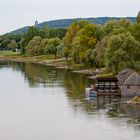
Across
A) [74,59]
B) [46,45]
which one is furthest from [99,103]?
[46,45]

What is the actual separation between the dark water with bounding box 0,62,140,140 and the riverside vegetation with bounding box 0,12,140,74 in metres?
6.86

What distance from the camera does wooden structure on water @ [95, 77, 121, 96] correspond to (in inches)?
2611

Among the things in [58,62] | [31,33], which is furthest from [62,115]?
[31,33]

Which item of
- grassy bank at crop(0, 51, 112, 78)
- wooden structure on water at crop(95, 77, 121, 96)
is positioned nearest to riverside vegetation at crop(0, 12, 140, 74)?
grassy bank at crop(0, 51, 112, 78)

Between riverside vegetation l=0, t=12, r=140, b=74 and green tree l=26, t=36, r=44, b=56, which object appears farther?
green tree l=26, t=36, r=44, b=56

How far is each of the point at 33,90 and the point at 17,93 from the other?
3.35 metres

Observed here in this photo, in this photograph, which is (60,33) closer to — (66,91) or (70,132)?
(66,91)

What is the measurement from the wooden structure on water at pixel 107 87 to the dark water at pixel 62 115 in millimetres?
2417

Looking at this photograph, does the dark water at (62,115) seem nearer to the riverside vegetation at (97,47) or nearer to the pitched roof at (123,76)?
the pitched roof at (123,76)

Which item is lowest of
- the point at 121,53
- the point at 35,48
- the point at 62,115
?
the point at 62,115

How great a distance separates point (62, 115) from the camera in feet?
175

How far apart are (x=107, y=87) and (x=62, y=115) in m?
15.0

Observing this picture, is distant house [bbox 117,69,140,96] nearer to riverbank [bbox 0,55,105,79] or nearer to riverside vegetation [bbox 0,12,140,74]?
riverside vegetation [bbox 0,12,140,74]

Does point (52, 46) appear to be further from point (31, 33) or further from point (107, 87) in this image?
point (107, 87)
